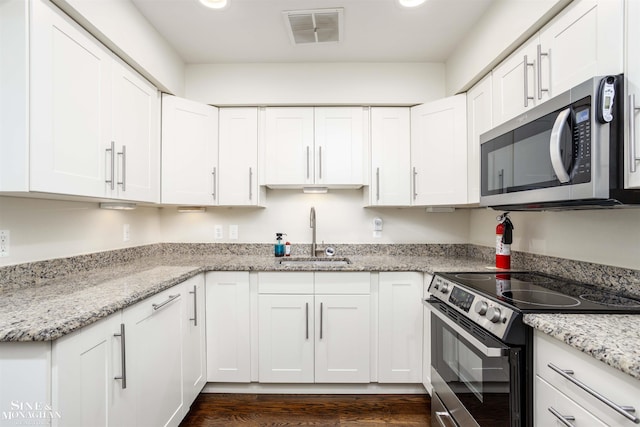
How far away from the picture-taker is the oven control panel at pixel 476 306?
1067mm

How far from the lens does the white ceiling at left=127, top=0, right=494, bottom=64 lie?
1.76m

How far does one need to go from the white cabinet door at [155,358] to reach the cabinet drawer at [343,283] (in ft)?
2.88

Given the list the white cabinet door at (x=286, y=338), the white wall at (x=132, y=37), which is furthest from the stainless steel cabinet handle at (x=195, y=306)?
the white wall at (x=132, y=37)

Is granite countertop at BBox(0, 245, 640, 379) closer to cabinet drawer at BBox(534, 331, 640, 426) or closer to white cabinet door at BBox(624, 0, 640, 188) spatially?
cabinet drawer at BBox(534, 331, 640, 426)

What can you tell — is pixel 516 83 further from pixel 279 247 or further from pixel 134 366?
pixel 134 366

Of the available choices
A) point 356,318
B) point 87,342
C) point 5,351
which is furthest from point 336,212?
point 5,351

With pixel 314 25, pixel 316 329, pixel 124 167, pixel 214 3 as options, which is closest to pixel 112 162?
pixel 124 167

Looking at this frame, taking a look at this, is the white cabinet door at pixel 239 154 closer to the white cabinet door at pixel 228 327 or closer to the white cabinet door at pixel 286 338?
the white cabinet door at pixel 228 327

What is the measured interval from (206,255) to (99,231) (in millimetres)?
858

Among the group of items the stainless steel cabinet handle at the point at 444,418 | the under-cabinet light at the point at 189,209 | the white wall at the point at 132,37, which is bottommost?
the stainless steel cabinet handle at the point at 444,418

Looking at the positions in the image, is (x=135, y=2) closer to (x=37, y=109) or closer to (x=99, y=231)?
(x=37, y=109)

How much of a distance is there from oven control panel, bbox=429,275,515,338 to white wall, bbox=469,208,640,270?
0.63m

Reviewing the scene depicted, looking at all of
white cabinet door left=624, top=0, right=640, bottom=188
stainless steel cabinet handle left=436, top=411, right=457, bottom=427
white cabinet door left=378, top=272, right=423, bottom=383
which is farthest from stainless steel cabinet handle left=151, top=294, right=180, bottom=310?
white cabinet door left=624, top=0, right=640, bottom=188

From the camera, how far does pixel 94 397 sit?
1.02 metres
